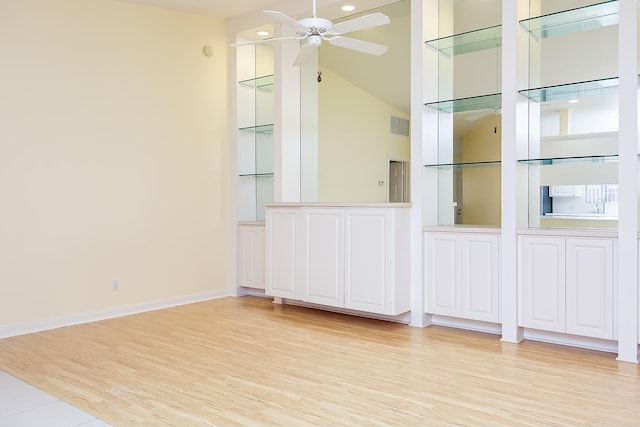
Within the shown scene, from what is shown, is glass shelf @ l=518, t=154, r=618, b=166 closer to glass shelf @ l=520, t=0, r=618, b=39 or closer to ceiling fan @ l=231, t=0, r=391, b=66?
glass shelf @ l=520, t=0, r=618, b=39

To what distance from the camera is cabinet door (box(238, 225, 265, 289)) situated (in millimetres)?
5938

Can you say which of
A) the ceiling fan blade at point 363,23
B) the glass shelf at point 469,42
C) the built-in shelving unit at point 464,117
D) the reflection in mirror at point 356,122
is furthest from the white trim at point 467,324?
the ceiling fan blade at point 363,23

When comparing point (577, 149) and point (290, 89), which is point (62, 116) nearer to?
point (290, 89)

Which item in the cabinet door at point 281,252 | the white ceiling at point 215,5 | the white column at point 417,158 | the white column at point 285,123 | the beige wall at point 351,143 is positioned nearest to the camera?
the white column at point 417,158

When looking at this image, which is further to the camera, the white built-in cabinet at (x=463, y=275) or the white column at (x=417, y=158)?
the white column at (x=417, y=158)

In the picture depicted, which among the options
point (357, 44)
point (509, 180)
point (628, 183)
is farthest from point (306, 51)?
point (628, 183)

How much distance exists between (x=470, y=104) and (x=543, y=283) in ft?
5.42

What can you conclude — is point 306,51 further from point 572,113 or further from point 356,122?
point 356,122

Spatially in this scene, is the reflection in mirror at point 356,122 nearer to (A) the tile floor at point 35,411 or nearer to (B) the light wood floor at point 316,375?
(B) the light wood floor at point 316,375

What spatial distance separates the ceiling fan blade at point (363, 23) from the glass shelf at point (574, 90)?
1557mm

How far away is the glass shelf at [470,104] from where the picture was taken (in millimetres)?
4367

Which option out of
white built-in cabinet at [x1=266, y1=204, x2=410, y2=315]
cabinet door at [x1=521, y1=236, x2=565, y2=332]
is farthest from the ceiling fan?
cabinet door at [x1=521, y1=236, x2=565, y2=332]

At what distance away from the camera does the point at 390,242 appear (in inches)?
176

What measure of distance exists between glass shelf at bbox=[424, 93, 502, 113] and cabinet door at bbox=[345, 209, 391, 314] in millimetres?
1078
